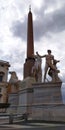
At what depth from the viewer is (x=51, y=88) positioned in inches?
792

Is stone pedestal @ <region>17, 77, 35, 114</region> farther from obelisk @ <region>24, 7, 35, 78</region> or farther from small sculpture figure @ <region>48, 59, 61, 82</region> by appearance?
obelisk @ <region>24, 7, 35, 78</region>

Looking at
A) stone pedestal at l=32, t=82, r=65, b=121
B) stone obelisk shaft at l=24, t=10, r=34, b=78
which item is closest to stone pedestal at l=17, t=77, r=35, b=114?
stone pedestal at l=32, t=82, r=65, b=121

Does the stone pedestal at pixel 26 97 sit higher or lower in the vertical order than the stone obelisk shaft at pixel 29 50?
lower

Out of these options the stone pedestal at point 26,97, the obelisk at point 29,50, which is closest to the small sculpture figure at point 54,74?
the stone pedestal at point 26,97

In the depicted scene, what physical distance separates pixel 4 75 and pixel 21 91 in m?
45.3

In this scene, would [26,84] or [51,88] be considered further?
[26,84]

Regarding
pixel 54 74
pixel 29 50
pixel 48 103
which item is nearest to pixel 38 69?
pixel 54 74

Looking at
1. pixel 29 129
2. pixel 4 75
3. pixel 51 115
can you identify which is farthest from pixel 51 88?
pixel 4 75

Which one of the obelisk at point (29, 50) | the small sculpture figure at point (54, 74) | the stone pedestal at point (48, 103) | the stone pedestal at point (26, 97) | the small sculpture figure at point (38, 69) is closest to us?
the stone pedestal at point (48, 103)

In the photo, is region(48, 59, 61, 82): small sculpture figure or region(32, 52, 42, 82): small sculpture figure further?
region(32, 52, 42, 82): small sculpture figure

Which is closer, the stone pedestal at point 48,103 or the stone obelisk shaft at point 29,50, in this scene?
the stone pedestal at point 48,103

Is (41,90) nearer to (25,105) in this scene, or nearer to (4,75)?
(25,105)

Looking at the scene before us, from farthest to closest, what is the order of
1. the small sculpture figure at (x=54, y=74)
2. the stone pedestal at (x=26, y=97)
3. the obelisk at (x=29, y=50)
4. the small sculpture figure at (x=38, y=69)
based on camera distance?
1. the obelisk at (x=29, y=50)
2. the small sculpture figure at (x=38, y=69)
3. the stone pedestal at (x=26, y=97)
4. the small sculpture figure at (x=54, y=74)

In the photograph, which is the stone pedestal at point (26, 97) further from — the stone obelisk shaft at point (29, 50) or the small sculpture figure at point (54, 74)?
the stone obelisk shaft at point (29, 50)
